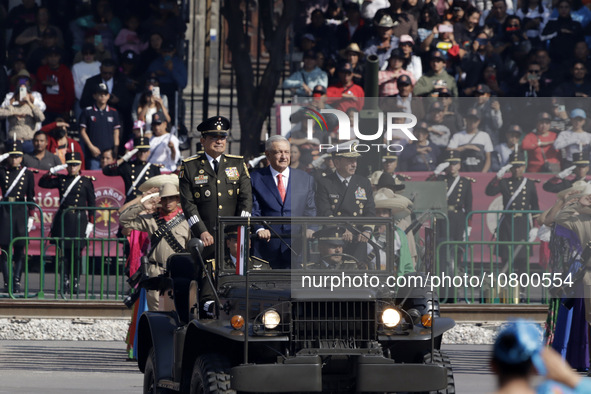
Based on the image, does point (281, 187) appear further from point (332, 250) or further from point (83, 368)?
point (83, 368)

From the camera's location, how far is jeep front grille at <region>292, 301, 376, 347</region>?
232 inches

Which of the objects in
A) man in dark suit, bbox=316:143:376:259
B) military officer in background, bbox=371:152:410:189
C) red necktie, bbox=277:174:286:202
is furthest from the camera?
military officer in background, bbox=371:152:410:189

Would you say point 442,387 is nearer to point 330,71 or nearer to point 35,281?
point 35,281

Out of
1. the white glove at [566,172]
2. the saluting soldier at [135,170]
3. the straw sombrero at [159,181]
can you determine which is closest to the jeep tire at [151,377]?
the straw sombrero at [159,181]

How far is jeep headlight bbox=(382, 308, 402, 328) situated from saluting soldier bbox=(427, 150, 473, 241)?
5.98 meters

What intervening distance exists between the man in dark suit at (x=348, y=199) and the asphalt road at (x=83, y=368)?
1921 mm

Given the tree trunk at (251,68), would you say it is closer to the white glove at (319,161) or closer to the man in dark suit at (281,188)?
the white glove at (319,161)

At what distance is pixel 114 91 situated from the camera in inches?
639

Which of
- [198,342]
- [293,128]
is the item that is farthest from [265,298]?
[293,128]

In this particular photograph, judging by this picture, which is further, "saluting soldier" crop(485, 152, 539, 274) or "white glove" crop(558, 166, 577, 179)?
"white glove" crop(558, 166, 577, 179)

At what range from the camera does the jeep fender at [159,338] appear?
22.0 ft

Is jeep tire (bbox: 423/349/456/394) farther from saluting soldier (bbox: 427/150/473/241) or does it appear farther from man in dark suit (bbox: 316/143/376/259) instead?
saluting soldier (bbox: 427/150/473/241)

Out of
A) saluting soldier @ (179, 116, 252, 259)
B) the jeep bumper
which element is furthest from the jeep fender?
the jeep bumper

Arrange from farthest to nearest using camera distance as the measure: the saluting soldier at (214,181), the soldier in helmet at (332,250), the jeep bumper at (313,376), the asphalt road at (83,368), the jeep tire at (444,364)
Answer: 1. the asphalt road at (83,368)
2. the saluting soldier at (214,181)
3. the soldier in helmet at (332,250)
4. the jeep tire at (444,364)
5. the jeep bumper at (313,376)
